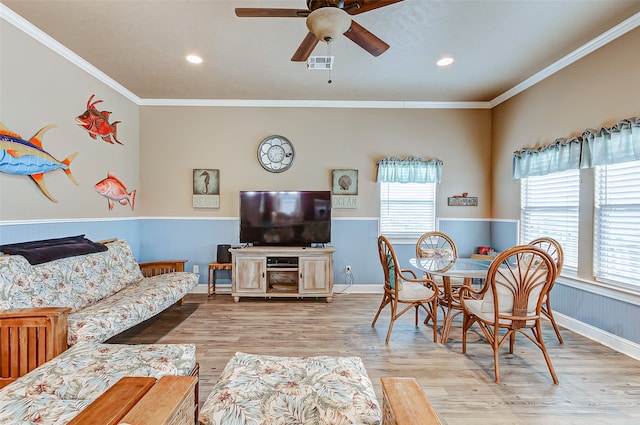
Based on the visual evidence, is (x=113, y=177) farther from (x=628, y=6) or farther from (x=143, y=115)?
(x=628, y=6)

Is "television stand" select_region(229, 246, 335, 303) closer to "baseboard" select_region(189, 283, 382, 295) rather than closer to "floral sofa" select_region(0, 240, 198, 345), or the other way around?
"baseboard" select_region(189, 283, 382, 295)

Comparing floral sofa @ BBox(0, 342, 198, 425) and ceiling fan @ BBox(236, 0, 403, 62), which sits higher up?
ceiling fan @ BBox(236, 0, 403, 62)

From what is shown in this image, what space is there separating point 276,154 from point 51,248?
2.74 meters

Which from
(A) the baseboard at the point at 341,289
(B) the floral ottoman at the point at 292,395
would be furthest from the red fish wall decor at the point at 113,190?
(B) the floral ottoman at the point at 292,395

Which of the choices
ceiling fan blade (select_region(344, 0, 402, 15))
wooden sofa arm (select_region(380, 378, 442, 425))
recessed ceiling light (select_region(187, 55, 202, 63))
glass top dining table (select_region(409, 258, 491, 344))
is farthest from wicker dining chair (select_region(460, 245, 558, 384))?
recessed ceiling light (select_region(187, 55, 202, 63))

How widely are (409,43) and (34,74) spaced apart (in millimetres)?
3538

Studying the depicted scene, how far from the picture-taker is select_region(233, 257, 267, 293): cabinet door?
380cm

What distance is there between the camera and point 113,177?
12.1 feet

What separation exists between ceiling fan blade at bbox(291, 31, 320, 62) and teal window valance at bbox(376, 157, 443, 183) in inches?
89.4

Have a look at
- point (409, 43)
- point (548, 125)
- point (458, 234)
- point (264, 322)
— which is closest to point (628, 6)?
point (548, 125)

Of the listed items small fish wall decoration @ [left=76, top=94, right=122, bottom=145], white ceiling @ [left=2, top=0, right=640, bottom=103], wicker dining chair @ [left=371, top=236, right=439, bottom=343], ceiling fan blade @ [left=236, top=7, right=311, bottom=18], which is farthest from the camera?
small fish wall decoration @ [left=76, top=94, right=122, bottom=145]

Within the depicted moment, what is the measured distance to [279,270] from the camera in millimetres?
3822

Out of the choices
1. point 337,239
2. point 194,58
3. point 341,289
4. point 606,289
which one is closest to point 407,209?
point 337,239

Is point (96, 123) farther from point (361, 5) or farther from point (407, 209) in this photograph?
point (407, 209)
